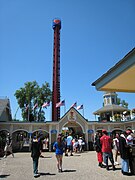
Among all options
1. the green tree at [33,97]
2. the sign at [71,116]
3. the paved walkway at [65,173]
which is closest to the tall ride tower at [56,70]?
the green tree at [33,97]

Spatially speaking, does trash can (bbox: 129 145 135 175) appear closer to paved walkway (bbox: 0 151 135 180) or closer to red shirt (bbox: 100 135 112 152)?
paved walkway (bbox: 0 151 135 180)

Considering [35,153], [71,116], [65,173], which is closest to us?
[35,153]

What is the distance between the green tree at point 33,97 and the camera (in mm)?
42456

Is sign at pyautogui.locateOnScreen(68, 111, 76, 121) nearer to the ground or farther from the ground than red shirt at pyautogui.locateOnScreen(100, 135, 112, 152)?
farther from the ground

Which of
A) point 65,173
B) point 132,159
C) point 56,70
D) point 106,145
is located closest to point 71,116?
point 106,145

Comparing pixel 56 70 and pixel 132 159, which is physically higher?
pixel 56 70

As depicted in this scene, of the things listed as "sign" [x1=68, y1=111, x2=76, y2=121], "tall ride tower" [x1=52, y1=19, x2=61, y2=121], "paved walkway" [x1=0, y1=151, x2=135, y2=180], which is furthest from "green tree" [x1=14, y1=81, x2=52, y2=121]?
"paved walkway" [x1=0, y1=151, x2=135, y2=180]

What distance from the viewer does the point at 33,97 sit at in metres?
43.4

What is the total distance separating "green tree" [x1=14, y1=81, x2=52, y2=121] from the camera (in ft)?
139

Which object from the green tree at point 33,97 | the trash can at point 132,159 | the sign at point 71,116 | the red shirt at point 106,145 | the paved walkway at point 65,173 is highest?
the green tree at point 33,97

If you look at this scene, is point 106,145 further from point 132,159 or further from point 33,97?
point 33,97

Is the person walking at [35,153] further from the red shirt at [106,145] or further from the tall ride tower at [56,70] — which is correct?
the tall ride tower at [56,70]

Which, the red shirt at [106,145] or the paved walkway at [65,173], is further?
the red shirt at [106,145]

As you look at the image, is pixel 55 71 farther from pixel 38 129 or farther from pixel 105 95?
pixel 38 129
